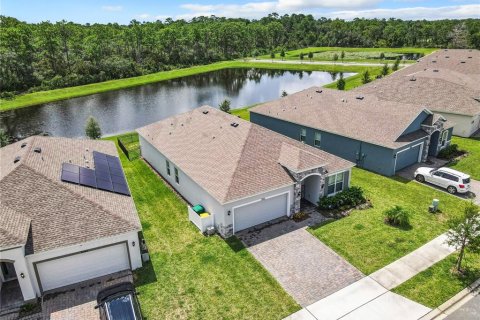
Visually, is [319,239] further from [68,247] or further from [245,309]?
[68,247]

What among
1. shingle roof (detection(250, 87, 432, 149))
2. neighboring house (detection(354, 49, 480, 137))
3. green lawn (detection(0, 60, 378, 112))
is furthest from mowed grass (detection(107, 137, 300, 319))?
green lawn (detection(0, 60, 378, 112))

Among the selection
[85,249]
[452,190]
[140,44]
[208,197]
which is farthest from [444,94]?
[140,44]

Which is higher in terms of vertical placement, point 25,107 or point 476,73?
point 476,73

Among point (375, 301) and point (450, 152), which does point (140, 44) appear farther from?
point (375, 301)

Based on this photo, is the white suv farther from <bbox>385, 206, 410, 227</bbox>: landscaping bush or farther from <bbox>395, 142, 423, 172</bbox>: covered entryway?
<bbox>385, 206, 410, 227</bbox>: landscaping bush

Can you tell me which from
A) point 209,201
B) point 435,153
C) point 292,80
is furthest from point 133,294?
point 292,80
